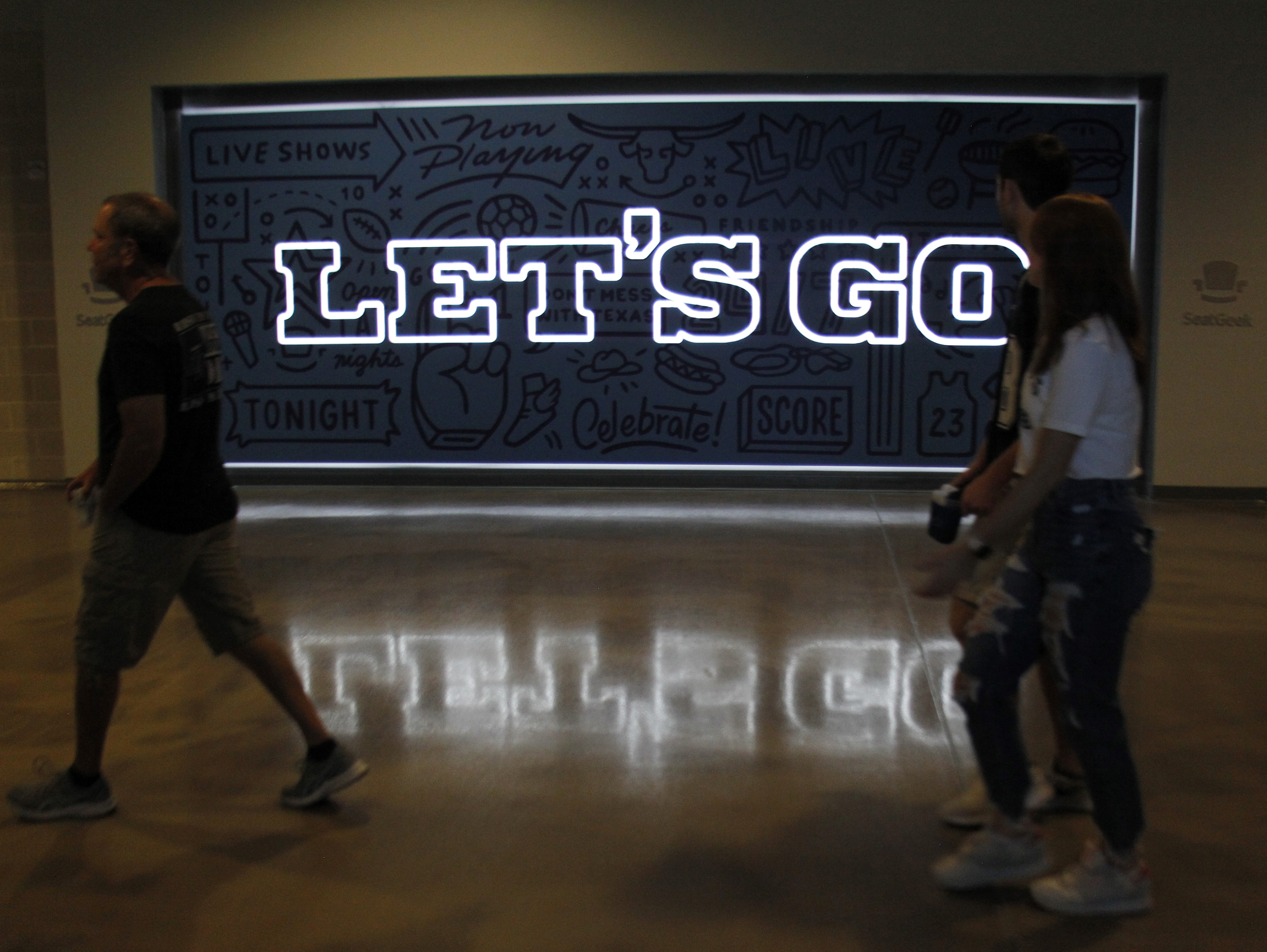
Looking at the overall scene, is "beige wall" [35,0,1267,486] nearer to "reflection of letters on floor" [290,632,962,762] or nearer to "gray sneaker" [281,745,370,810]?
"reflection of letters on floor" [290,632,962,762]

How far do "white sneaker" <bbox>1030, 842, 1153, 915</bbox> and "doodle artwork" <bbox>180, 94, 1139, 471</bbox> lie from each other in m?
5.93

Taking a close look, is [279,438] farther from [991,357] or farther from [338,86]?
[991,357]

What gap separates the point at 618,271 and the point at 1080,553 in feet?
20.4

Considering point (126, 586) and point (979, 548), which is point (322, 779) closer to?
point (126, 586)

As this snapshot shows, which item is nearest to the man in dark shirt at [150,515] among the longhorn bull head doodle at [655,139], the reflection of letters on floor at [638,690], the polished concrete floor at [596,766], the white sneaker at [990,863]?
the polished concrete floor at [596,766]

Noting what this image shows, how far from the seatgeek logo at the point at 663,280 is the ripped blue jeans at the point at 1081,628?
19.3 feet

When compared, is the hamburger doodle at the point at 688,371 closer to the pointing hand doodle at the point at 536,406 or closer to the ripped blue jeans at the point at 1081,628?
the pointing hand doodle at the point at 536,406

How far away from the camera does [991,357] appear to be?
26.6 ft

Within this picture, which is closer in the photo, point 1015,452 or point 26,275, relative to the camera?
point 1015,452

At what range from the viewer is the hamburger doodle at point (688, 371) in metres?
8.25

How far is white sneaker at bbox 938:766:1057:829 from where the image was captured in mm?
2816

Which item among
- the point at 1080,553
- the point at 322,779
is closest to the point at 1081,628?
the point at 1080,553

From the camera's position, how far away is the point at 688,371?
8273 mm

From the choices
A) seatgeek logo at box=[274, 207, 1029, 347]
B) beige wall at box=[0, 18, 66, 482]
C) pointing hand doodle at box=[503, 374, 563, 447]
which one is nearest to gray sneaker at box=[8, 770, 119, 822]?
pointing hand doodle at box=[503, 374, 563, 447]
